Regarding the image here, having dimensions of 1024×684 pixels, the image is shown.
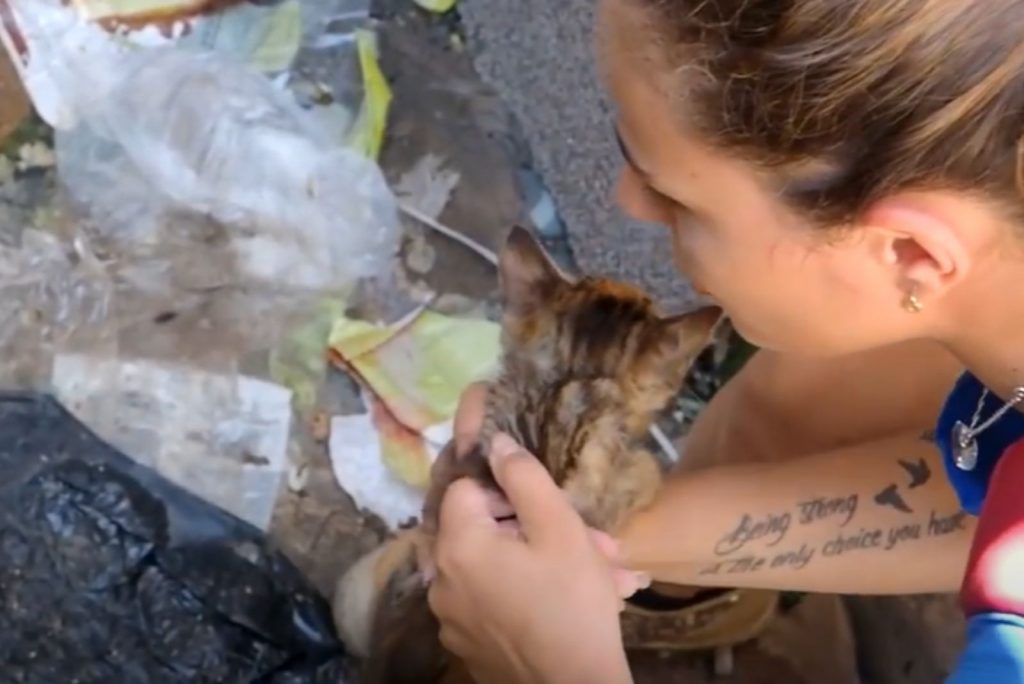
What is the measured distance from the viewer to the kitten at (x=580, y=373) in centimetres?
87

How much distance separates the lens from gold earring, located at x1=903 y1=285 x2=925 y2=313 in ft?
2.25

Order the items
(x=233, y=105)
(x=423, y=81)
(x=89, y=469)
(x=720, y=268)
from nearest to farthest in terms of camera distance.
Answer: (x=720, y=268), (x=89, y=469), (x=233, y=105), (x=423, y=81)

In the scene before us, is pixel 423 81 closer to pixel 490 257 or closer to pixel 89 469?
pixel 490 257

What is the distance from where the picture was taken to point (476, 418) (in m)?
0.94

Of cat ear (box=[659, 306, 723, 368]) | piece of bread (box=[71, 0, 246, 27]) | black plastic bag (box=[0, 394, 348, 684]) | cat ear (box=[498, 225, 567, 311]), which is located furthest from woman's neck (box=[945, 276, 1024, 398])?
piece of bread (box=[71, 0, 246, 27])

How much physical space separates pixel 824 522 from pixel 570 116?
65 cm

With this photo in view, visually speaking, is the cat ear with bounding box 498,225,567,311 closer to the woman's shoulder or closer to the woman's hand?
the woman's hand

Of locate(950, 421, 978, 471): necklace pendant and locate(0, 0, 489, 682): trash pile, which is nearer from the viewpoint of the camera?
locate(950, 421, 978, 471): necklace pendant

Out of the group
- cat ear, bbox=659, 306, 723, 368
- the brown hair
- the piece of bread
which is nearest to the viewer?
the brown hair

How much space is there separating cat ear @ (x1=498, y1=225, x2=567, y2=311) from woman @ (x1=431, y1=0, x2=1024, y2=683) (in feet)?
0.32

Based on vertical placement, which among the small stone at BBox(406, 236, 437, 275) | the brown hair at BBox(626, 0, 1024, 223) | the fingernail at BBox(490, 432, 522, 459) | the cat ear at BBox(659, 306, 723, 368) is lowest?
the small stone at BBox(406, 236, 437, 275)

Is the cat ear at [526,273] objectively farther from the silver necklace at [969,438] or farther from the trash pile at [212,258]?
the trash pile at [212,258]

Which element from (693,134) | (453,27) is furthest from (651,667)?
(453,27)

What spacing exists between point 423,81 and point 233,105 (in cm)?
23
